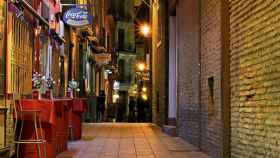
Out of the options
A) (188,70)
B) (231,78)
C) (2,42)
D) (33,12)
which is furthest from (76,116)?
(231,78)

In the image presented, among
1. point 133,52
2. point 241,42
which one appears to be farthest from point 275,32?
point 133,52

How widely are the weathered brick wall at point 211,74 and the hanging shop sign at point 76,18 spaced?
7.30 m

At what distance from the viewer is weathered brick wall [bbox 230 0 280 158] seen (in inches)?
293

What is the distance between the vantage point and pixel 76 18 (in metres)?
20.2

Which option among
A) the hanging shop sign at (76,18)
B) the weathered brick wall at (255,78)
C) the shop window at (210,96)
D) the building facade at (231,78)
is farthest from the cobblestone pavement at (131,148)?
the hanging shop sign at (76,18)

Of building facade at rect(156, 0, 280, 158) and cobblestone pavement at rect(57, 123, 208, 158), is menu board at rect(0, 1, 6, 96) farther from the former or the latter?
building facade at rect(156, 0, 280, 158)

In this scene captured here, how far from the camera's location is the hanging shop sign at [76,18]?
65.9 feet

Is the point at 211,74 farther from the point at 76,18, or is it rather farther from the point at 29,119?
the point at 76,18

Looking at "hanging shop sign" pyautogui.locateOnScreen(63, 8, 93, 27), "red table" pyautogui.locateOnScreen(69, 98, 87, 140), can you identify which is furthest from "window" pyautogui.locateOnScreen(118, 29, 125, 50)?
"red table" pyautogui.locateOnScreen(69, 98, 87, 140)

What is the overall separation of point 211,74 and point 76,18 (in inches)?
362

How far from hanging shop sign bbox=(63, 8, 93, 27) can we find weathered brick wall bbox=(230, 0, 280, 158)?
10.5 m

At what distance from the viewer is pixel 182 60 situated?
57.3 feet

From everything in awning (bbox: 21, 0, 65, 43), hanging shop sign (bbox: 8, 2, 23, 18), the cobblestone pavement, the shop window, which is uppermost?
awning (bbox: 21, 0, 65, 43)

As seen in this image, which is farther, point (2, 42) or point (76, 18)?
point (76, 18)
